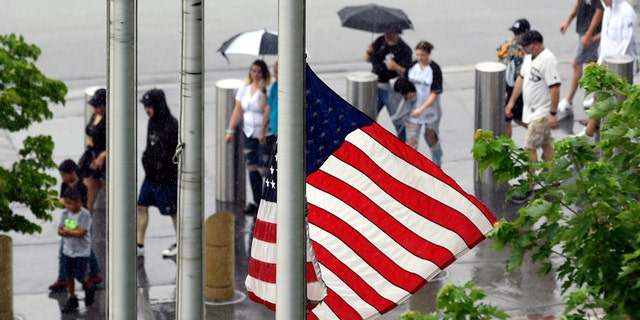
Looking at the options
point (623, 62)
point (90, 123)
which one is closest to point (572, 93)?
point (623, 62)

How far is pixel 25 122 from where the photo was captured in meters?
14.2

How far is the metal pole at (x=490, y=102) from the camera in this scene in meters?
18.0

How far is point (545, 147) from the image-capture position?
58.5 ft

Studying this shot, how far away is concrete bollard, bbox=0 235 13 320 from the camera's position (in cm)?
1401

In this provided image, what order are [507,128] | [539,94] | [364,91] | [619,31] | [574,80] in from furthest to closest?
[574,80]
[619,31]
[507,128]
[364,91]
[539,94]

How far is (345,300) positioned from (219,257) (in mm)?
4450

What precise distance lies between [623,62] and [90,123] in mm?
5966

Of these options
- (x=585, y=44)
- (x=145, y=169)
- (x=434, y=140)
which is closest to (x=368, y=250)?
(x=145, y=169)

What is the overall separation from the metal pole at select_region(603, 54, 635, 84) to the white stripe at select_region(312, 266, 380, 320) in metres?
8.18

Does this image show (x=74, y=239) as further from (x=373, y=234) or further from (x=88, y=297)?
(x=373, y=234)

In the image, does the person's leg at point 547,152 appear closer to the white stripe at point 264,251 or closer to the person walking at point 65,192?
the person walking at point 65,192

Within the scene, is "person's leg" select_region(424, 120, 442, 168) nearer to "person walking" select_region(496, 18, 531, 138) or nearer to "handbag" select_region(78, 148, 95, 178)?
"person walking" select_region(496, 18, 531, 138)

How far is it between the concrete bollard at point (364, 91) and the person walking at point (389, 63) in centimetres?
35

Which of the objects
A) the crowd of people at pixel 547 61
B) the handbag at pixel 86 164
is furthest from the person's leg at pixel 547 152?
the handbag at pixel 86 164
